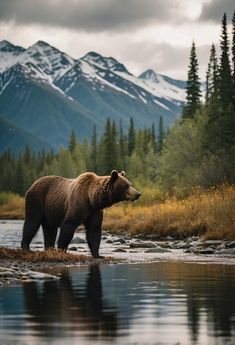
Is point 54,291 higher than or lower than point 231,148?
lower

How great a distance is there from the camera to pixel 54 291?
13.0 meters

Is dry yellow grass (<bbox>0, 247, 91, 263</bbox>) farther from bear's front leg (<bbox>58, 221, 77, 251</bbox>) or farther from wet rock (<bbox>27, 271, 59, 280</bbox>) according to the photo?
wet rock (<bbox>27, 271, 59, 280</bbox>)

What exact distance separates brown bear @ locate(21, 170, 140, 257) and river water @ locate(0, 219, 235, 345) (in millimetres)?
3718

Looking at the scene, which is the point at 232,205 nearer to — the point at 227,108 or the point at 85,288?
the point at 85,288

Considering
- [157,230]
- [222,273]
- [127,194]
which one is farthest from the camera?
[157,230]

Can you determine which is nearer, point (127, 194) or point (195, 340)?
point (195, 340)

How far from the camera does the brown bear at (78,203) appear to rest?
20.5 meters

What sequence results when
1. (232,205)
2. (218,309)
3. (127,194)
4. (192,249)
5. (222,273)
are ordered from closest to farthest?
1. (218,309)
2. (222,273)
3. (127,194)
4. (192,249)
5. (232,205)

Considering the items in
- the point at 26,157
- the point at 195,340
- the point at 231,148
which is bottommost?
the point at 195,340

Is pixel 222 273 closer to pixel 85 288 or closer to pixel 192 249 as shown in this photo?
pixel 85 288

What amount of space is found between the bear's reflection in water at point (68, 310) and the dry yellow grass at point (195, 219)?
49.5ft

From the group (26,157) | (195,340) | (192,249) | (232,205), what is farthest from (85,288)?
(26,157)

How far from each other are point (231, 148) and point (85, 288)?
42.7m

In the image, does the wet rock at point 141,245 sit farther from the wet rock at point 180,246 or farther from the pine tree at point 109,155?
the pine tree at point 109,155
